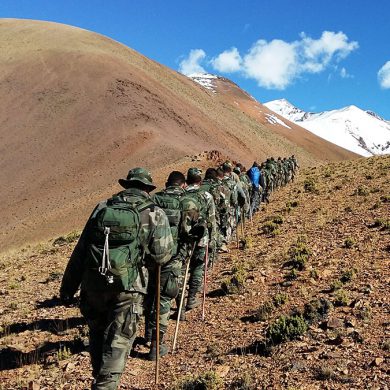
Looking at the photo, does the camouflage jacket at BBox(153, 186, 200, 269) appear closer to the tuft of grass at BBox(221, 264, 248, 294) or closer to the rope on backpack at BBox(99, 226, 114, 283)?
the tuft of grass at BBox(221, 264, 248, 294)

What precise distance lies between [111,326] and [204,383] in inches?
63.6

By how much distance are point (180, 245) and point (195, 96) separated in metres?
78.1

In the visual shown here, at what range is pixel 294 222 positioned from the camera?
15523 mm

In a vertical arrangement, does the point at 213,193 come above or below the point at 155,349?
above

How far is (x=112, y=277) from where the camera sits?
4.25m

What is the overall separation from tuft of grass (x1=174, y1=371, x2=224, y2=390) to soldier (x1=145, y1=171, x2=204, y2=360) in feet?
3.77

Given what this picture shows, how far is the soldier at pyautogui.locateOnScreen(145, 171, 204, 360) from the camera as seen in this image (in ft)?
21.3

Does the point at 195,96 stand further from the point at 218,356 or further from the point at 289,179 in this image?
the point at 218,356

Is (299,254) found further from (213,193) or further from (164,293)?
(164,293)

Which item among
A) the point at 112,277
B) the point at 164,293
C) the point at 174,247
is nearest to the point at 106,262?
the point at 112,277

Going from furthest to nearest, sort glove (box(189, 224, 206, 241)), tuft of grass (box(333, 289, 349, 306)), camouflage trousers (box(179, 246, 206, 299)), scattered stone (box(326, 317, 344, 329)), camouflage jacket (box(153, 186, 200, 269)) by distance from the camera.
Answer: camouflage trousers (box(179, 246, 206, 299)), tuft of grass (box(333, 289, 349, 306)), camouflage jacket (box(153, 186, 200, 269)), glove (box(189, 224, 206, 241)), scattered stone (box(326, 317, 344, 329))

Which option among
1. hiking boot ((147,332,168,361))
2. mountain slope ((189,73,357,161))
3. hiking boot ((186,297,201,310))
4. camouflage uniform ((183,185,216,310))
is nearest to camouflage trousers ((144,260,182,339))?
hiking boot ((147,332,168,361))

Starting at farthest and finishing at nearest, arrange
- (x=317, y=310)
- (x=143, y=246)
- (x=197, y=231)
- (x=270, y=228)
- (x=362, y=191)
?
(x=362, y=191)
(x=270, y=228)
(x=317, y=310)
(x=197, y=231)
(x=143, y=246)

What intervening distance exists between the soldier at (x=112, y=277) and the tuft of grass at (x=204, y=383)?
132 cm
